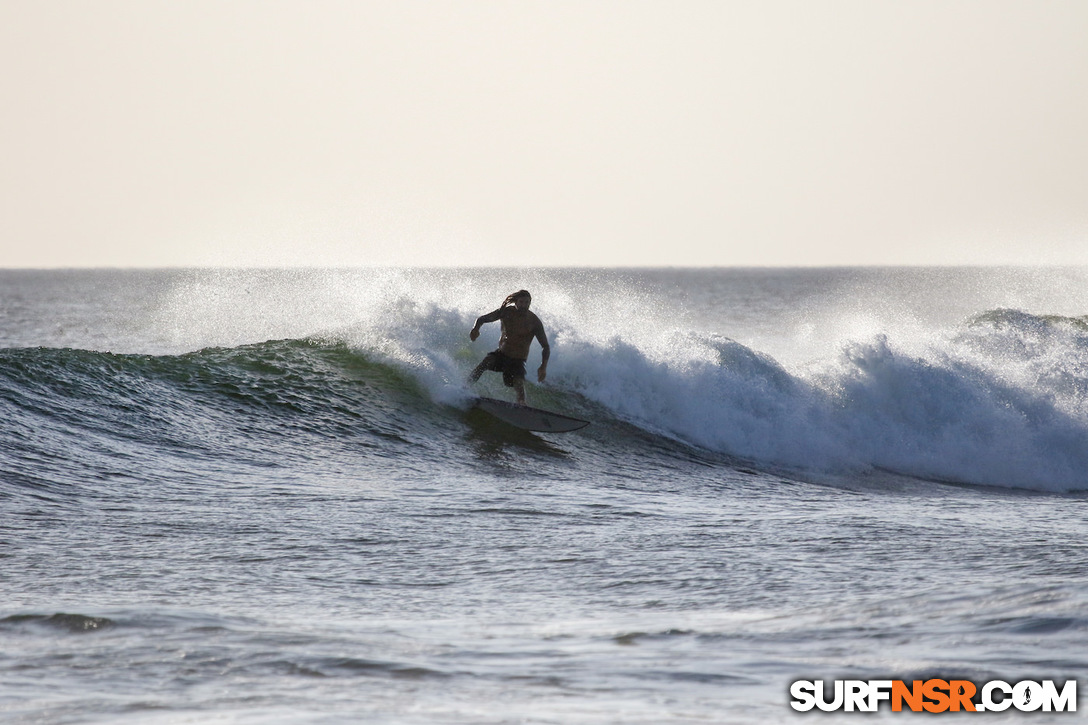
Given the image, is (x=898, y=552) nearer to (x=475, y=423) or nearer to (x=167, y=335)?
(x=475, y=423)

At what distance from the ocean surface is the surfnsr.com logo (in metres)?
0.10

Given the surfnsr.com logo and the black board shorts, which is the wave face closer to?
the black board shorts

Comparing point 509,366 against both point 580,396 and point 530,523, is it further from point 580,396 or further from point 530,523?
point 530,523

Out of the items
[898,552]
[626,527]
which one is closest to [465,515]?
[626,527]

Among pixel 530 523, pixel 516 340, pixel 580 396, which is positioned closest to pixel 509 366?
pixel 516 340

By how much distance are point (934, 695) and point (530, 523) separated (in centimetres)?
394

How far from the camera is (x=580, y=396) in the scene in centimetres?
1455

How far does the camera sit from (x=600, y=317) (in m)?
17.4

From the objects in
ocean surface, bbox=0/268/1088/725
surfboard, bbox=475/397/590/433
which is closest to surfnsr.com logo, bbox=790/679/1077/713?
ocean surface, bbox=0/268/1088/725

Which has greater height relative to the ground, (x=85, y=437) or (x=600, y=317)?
(x=600, y=317)

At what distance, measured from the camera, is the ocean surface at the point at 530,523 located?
442cm

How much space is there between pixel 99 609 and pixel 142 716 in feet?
5.00

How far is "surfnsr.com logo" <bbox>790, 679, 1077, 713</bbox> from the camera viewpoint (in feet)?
13.3

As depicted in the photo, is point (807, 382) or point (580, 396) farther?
point (807, 382)
